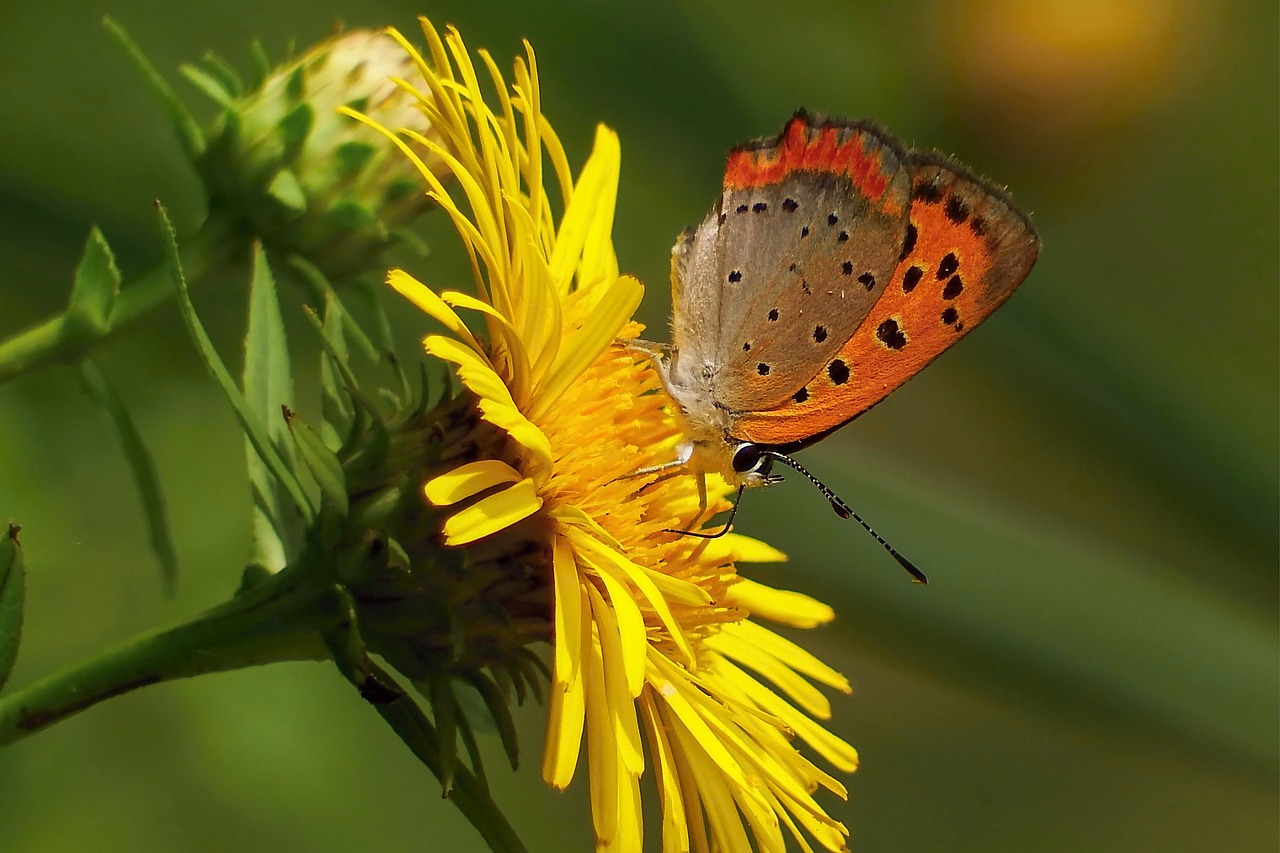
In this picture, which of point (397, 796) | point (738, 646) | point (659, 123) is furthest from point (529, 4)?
point (738, 646)

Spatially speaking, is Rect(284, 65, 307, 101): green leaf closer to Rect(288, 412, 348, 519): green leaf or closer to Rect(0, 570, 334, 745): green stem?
Rect(288, 412, 348, 519): green leaf

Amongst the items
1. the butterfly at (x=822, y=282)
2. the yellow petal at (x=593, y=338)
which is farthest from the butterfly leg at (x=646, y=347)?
the yellow petal at (x=593, y=338)

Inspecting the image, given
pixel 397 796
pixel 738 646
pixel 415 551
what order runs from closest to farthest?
pixel 415 551, pixel 738 646, pixel 397 796

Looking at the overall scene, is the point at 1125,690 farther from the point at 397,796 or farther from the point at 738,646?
the point at 738,646

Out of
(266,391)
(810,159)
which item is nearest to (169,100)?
(266,391)

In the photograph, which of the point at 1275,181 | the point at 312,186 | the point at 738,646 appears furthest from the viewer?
the point at 1275,181

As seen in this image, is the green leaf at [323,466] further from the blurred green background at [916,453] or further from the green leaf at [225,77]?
the blurred green background at [916,453]
